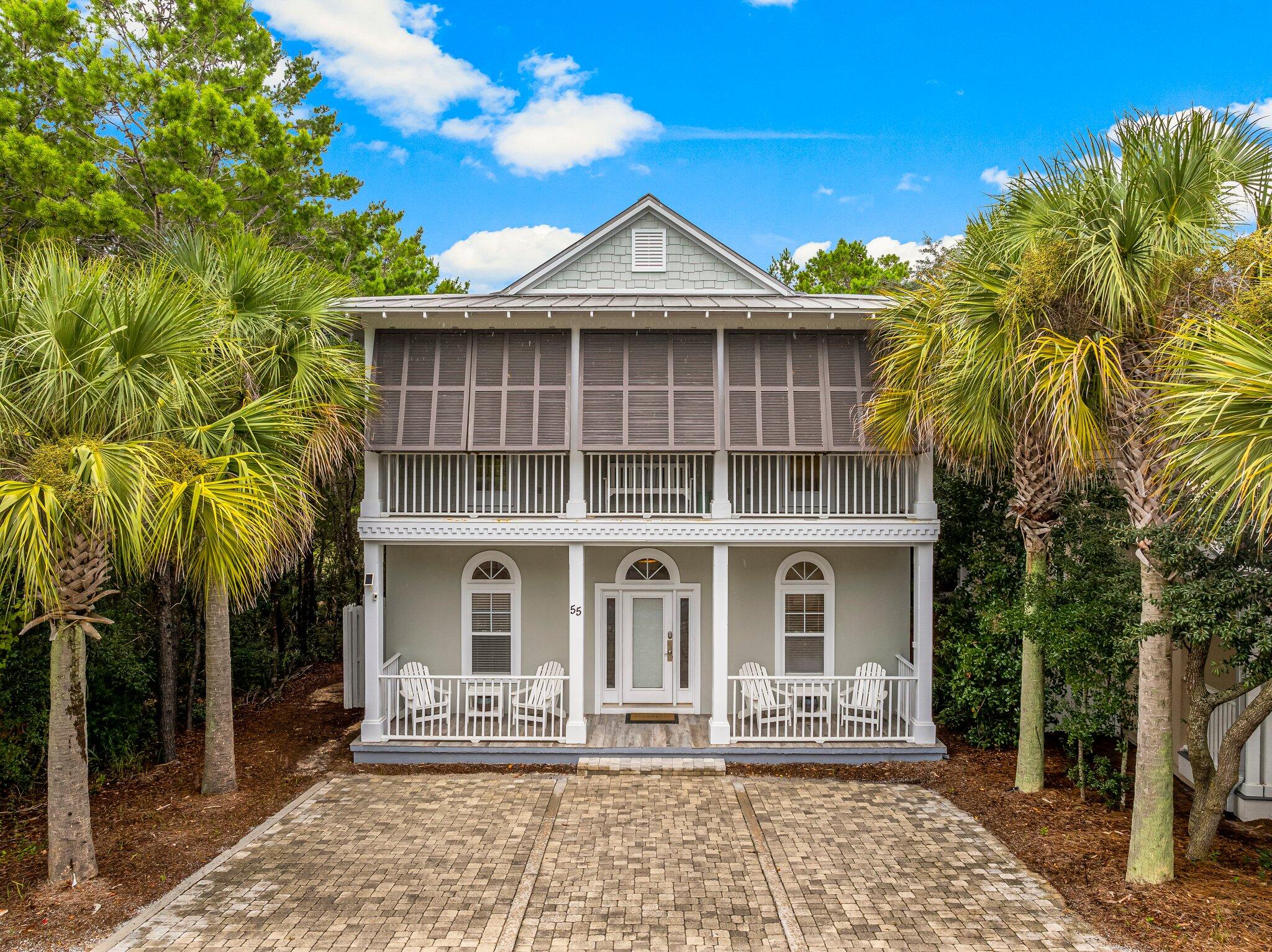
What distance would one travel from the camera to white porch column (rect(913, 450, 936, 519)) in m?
11.0

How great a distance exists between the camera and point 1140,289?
662 centimetres

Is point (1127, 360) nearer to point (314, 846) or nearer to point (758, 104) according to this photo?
point (314, 846)

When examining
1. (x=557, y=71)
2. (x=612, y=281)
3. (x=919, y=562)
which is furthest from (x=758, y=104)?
(x=919, y=562)

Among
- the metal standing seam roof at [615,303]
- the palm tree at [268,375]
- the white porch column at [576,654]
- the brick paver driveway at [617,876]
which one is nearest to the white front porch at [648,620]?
the white porch column at [576,654]

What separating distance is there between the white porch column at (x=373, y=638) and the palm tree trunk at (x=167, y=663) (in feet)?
8.48

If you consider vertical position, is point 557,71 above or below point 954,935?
above

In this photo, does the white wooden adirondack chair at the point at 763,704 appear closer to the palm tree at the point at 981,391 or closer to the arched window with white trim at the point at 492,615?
the palm tree at the point at 981,391

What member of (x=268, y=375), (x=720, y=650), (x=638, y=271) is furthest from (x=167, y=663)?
(x=638, y=271)

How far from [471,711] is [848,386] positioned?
782cm

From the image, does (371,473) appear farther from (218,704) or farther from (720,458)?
(720,458)

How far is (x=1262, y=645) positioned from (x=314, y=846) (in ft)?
30.7

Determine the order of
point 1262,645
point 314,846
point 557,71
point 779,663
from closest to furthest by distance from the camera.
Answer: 1. point 1262,645
2. point 314,846
3. point 779,663
4. point 557,71

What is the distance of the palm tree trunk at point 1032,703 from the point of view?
362 inches

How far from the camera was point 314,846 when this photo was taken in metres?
8.01
